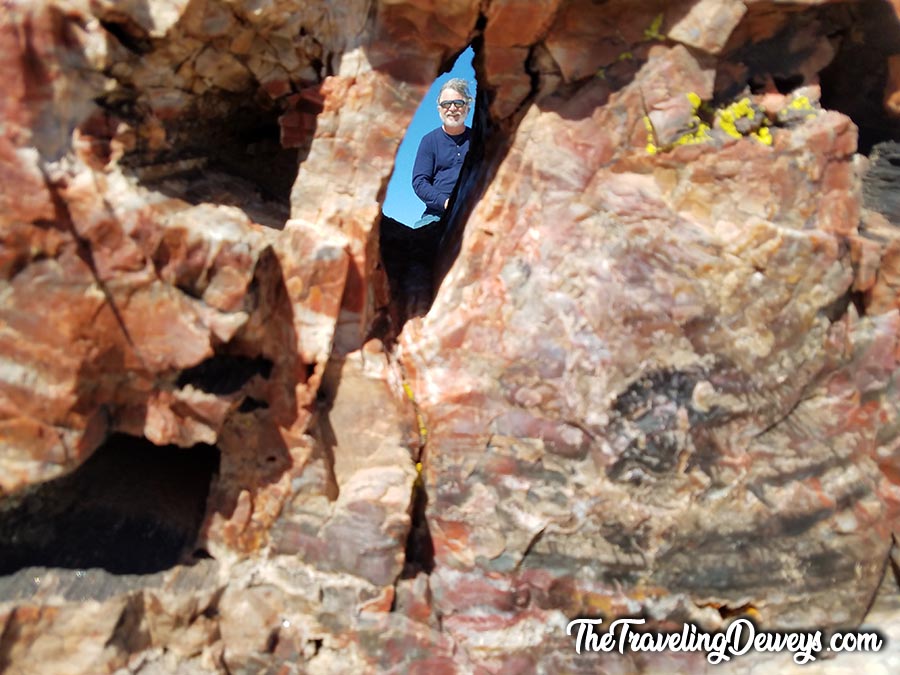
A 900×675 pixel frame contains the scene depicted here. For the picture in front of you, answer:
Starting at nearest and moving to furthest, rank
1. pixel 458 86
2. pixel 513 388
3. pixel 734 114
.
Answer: pixel 513 388 → pixel 734 114 → pixel 458 86

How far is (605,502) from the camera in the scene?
2.88 metres

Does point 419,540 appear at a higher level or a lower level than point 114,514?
higher

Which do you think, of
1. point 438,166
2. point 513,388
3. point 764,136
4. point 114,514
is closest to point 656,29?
point 764,136

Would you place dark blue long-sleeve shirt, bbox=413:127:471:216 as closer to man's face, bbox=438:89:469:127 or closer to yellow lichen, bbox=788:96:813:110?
man's face, bbox=438:89:469:127

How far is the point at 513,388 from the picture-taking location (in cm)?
296

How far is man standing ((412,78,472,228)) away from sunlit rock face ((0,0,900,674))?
7.05 ft

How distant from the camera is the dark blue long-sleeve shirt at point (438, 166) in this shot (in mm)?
5312

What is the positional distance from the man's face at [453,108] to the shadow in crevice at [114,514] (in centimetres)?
327

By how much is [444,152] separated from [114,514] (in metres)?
3.68

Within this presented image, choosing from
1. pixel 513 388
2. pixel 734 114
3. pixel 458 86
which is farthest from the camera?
pixel 458 86

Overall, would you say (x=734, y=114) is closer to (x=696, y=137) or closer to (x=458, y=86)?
(x=696, y=137)

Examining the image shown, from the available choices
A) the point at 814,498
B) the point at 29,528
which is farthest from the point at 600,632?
the point at 29,528

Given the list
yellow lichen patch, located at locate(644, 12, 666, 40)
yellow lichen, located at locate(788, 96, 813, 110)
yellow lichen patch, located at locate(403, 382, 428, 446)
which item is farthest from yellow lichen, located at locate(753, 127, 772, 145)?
yellow lichen patch, located at locate(403, 382, 428, 446)

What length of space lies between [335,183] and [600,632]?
7.81 ft
